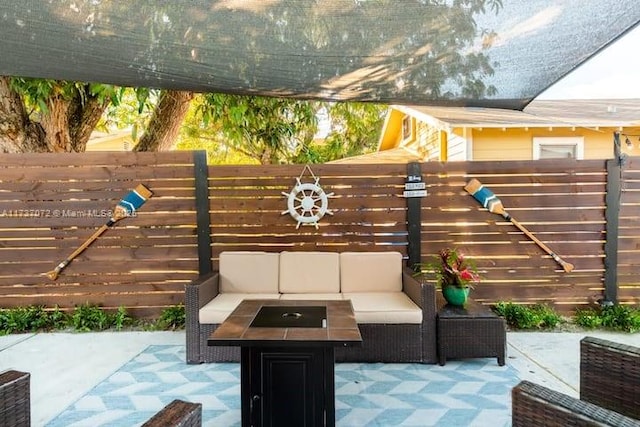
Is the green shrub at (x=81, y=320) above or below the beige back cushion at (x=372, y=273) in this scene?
below

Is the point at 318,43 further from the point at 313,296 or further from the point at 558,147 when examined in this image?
the point at 558,147

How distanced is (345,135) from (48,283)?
23.6ft

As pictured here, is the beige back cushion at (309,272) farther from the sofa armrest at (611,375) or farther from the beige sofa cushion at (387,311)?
the sofa armrest at (611,375)

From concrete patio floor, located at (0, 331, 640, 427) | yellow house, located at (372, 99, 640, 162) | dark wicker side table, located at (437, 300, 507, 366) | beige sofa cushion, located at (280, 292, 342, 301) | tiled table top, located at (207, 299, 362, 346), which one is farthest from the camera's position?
yellow house, located at (372, 99, 640, 162)

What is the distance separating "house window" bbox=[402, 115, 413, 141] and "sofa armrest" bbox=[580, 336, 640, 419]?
684cm

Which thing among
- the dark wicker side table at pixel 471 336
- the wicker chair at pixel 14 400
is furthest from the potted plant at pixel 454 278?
the wicker chair at pixel 14 400

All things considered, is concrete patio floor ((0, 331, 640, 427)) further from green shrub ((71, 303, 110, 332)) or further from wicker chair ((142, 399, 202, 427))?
wicker chair ((142, 399, 202, 427))

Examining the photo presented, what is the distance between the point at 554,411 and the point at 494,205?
3051 mm

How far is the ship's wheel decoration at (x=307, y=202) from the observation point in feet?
13.6

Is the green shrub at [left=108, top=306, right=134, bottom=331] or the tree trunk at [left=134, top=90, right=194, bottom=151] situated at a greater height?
the tree trunk at [left=134, top=90, right=194, bottom=151]

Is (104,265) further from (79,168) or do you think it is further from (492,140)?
(492,140)

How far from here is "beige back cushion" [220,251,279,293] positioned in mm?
3746

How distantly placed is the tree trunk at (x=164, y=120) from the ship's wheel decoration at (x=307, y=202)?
174 cm

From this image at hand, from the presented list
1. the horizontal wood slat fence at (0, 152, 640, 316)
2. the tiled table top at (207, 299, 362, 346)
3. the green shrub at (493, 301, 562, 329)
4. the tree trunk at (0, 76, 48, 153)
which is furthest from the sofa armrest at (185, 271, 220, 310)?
the green shrub at (493, 301, 562, 329)
